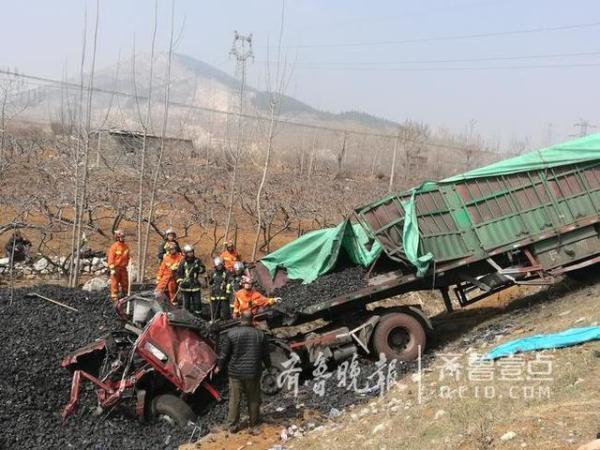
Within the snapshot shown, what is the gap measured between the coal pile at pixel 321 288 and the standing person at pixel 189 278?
1361 mm

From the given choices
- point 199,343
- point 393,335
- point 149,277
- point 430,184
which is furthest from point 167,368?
point 149,277

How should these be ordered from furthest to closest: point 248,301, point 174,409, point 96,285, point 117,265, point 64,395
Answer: point 96,285, point 117,265, point 248,301, point 64,395, point 174,409

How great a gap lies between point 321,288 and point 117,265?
4.54 meters

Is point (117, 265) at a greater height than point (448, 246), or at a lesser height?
lesser

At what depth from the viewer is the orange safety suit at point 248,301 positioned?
366 inches

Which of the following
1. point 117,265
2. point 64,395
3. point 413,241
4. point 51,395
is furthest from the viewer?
point 117,265

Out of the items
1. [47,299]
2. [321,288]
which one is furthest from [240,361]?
[47,299]

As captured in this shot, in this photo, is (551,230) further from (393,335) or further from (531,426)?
(531,426)

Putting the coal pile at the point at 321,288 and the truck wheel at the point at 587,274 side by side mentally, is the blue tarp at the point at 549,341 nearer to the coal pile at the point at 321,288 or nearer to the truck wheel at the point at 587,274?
the coal pile at the point at 321,288

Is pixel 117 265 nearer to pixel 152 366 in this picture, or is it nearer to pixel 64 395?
pixel 64 395

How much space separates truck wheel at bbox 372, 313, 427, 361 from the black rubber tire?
3.15 m

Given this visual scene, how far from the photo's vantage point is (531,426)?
218 inches

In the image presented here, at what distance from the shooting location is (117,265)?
40.7 ft

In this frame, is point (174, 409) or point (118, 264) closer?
point (174, 409)
